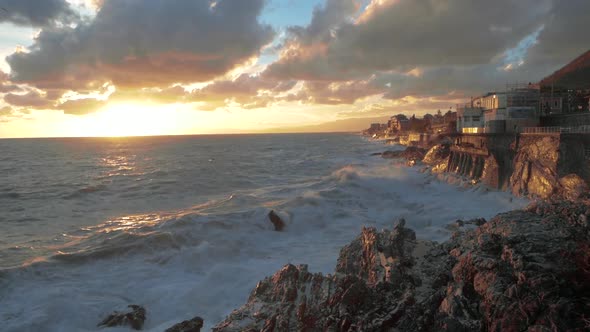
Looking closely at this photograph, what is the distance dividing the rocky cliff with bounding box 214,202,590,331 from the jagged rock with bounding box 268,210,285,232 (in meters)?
14.2

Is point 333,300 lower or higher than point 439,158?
higher

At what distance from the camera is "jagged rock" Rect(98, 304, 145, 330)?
1240 cm

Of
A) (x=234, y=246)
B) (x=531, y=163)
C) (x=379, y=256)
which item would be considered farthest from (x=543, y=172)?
(x=379, y=256)

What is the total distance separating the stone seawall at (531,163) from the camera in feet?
82.5

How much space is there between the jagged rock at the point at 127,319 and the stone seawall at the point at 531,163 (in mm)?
23325

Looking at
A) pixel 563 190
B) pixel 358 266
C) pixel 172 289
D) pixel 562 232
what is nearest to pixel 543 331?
pixel 562 232

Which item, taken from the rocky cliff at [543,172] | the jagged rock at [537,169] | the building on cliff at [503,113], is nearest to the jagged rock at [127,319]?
the rocky cliff at [543,172]

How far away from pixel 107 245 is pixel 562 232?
20.9 meters

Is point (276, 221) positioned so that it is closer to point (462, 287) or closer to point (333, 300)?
point (333, 300)

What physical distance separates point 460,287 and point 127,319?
11069 millimetres

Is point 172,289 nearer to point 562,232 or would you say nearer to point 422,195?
point 562,232

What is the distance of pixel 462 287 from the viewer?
707cm

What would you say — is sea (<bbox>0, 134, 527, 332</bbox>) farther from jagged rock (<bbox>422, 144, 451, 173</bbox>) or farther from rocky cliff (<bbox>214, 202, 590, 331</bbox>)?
rocky cliff (<bbox>214, 202, 590, 331</bbox>)

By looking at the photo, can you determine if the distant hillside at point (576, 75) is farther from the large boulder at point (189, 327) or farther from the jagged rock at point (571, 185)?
the large boulder at point (189, 327)
